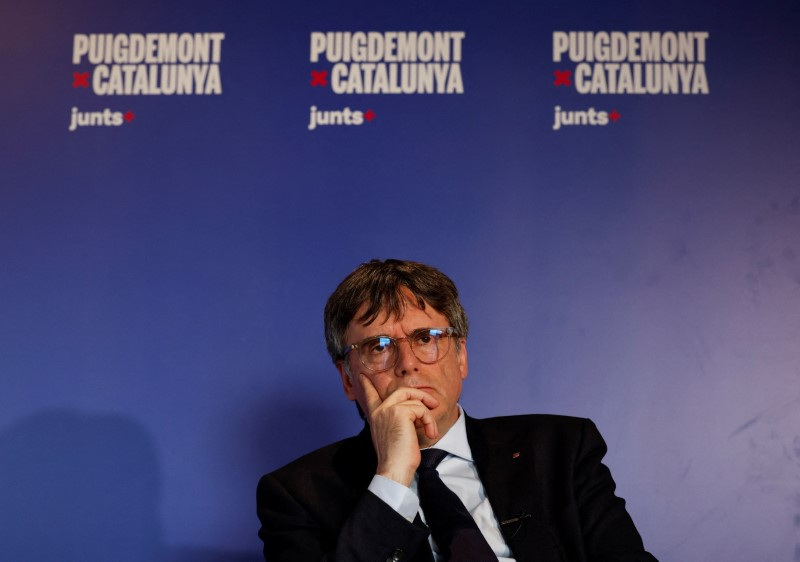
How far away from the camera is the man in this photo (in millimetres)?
1992

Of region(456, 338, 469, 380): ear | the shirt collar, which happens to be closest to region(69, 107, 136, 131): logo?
region(456, 338, 469, 380): ear

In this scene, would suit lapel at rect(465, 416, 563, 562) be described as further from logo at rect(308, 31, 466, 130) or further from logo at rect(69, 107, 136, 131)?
logo at rect(69, 107, 136, 131)

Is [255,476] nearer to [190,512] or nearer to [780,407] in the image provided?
[190,512]

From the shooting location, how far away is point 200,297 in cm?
287

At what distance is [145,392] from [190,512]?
1.25 ft

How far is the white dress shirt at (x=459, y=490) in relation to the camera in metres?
1.95

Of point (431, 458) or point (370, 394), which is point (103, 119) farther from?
point (431, 458)

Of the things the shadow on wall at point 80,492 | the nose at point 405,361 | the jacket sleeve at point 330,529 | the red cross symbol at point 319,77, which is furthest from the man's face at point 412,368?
the red cross symbol at point 319,77

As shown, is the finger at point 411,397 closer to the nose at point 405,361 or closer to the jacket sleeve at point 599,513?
the nose at point 405,361

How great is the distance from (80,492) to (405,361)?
1257 mm

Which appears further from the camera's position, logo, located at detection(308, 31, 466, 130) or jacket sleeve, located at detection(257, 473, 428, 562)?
logo, located at detection(308, 31, 466, 130)

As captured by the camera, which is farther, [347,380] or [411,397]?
[347,380]

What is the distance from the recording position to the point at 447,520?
2.01 m

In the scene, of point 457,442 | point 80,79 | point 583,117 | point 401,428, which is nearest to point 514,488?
point 457,442
